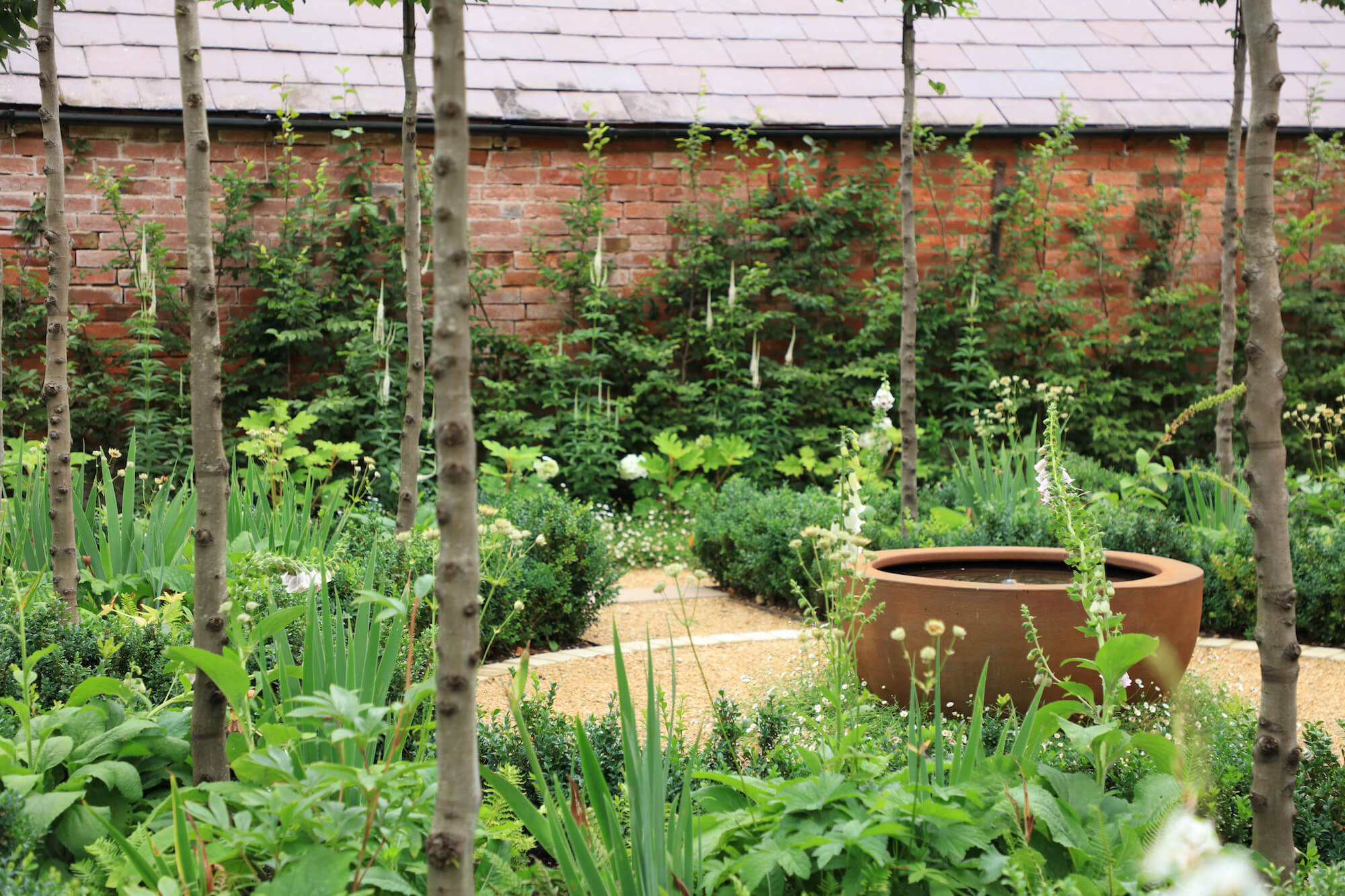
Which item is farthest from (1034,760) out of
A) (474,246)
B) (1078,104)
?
(1078,104)

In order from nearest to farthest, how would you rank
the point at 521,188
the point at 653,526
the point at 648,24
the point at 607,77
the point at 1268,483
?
the point at 1268,483 < the point at 653,526 < the point at 521,188 < the point at 607,77 < the point at 648,24

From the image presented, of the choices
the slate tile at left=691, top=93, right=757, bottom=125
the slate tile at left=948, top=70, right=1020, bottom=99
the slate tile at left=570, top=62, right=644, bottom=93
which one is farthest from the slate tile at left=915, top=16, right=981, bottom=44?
the slate tile at left=570, top=62, right=644, bottom=93

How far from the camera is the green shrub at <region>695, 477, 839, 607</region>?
183 inches

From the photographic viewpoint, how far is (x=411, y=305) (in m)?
3.74

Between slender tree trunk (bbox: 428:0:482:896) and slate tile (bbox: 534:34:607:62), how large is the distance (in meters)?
6.86

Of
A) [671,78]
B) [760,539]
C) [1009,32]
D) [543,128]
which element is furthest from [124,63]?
[1009,32]

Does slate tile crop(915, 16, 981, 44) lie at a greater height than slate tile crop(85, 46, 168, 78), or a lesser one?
greater

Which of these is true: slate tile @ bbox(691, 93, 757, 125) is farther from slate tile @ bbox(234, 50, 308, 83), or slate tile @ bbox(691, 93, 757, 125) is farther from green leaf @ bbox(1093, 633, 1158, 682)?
green leaf @ bbox(1093, 633, 1158, 682)

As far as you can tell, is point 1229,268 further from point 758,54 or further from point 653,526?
point 758,54

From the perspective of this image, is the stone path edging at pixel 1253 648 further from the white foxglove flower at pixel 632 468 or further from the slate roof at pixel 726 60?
the slate roof at pixel 726 60

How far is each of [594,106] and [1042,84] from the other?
362cm

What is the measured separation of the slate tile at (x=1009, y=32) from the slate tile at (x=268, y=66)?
5503mm

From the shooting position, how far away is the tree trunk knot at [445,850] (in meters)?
1.09

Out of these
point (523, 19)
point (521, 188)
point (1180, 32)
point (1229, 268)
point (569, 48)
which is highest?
point (1180, 32)
